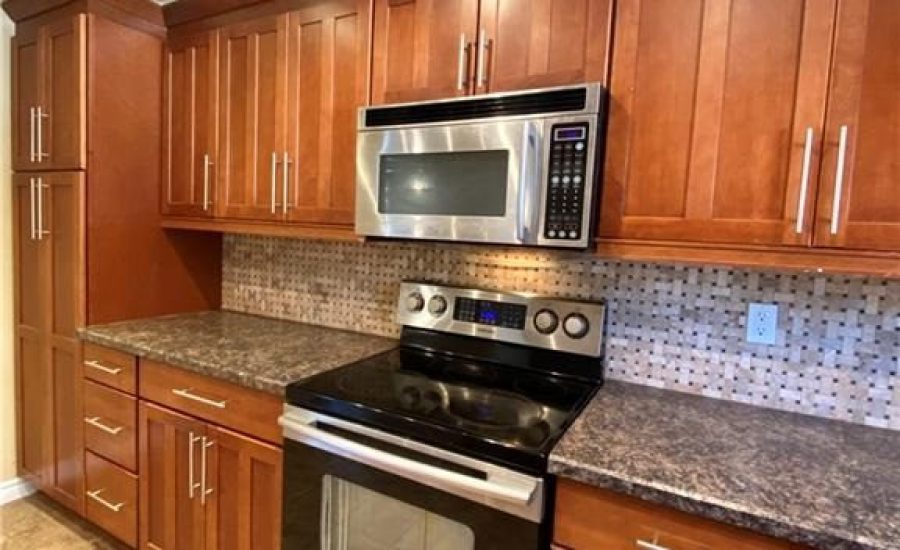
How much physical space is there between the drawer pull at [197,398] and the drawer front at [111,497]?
45 centimetres

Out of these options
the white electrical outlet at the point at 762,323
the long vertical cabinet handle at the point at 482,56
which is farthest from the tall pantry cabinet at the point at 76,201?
the white electrical outlet at the point at 762,323

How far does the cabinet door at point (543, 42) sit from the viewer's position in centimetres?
130

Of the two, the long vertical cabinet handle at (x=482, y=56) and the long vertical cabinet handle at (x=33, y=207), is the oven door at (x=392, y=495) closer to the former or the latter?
the long vertical cabinet handle at (x=482, y=56)

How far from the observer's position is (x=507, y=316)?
5.66 ft

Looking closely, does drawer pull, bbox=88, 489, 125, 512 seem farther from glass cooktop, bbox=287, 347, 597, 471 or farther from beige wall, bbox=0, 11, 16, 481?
glass cooktop, bbox=287, 347, 597, 471

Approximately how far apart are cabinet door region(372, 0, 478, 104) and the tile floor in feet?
6.97

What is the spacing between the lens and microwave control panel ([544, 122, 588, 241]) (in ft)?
4.17

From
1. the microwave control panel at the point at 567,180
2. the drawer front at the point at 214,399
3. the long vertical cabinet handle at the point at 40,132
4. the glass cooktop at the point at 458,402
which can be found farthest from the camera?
the long vertical cabinet handle at the point at 40,132

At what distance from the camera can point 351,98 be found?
1.68 metres

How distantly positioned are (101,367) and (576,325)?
178cm

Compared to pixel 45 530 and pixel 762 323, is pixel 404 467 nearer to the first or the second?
pixel 762 323

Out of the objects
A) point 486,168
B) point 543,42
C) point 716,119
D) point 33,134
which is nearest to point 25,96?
point 33,134

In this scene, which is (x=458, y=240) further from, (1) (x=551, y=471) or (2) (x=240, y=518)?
(2) (x=240, y=518)

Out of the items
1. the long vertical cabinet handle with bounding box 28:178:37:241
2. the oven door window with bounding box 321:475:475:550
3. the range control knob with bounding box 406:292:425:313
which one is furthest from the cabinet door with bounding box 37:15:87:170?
the oven door window with bounding box 321:475:475:550
